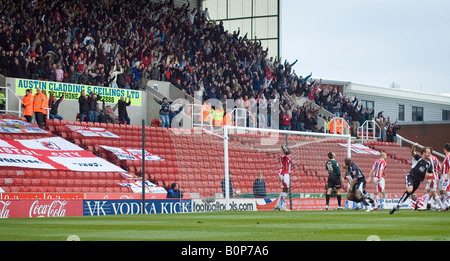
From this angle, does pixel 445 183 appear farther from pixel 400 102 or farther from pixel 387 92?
pixel 400 102

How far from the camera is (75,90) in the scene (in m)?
31.6

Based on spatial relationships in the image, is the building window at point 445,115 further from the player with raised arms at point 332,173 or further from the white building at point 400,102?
the player with raised arms at point 332,173

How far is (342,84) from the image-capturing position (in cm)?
5800

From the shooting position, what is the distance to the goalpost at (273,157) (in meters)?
28.3

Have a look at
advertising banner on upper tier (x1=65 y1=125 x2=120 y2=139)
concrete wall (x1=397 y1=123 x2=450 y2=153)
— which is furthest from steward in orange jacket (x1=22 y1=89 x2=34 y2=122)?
concrete wall (x1=397 y1=123 x2=450 y2=153)

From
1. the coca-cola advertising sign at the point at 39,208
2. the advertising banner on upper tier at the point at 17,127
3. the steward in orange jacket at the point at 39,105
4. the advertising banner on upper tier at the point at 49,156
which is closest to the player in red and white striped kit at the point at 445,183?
the coca-cola advertising sign at the point at 39,208

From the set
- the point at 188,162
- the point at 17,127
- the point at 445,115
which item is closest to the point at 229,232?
the point at 188,162

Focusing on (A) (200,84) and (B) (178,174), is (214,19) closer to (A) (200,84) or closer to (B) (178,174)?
(A) (200,84)

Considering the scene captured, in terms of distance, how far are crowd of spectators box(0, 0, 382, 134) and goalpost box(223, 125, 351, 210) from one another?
574 cm

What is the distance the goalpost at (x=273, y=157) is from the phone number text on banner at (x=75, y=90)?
6119 millimetres

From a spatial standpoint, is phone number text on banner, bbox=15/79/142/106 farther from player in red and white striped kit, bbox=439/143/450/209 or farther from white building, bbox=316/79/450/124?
white building, bbox=316/79/450/124

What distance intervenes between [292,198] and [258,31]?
71.7 feet

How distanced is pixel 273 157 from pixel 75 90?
8472 millimetres
